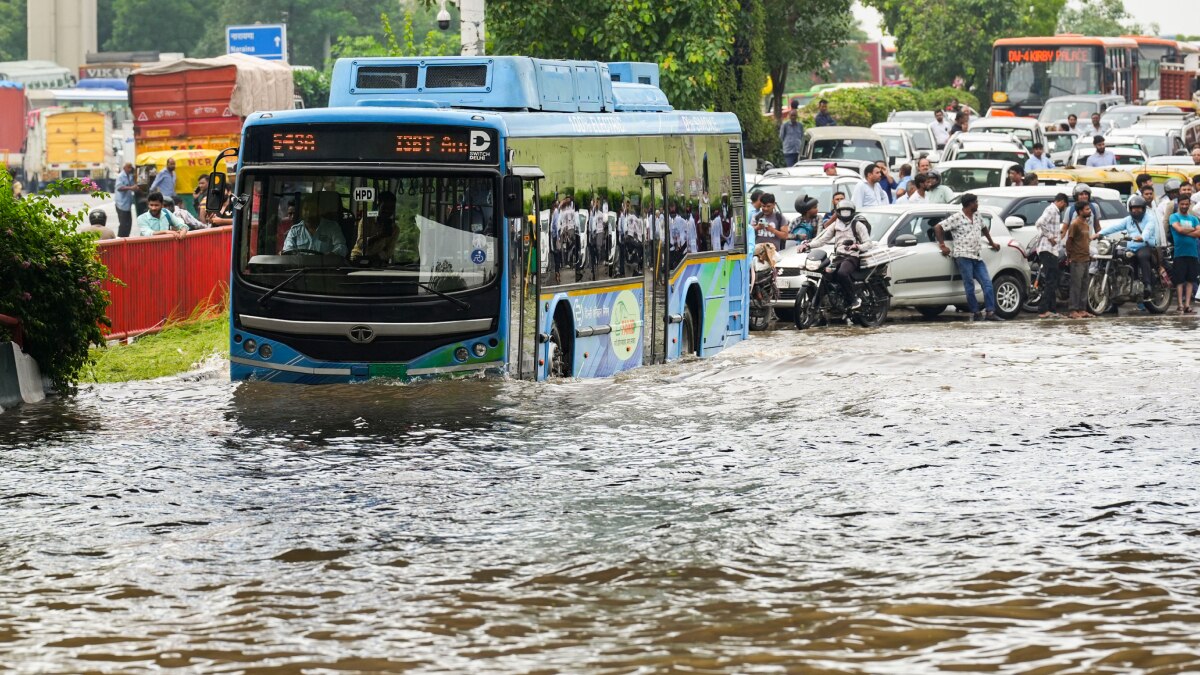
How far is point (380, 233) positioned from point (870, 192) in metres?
13.8

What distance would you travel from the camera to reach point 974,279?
23594mm

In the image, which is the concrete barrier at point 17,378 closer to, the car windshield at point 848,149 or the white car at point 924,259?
the white car at point 924,259

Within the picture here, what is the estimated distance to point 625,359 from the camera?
16.1m

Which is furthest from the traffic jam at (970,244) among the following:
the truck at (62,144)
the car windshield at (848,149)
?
the truck at (62,144)

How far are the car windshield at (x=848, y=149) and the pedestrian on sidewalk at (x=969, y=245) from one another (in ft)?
48.4

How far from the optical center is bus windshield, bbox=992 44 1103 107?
6156 cm

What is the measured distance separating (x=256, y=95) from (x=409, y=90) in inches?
1057

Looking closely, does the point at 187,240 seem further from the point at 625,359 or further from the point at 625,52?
the point at 625,52

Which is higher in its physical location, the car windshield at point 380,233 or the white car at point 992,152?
the white car at point 992,152

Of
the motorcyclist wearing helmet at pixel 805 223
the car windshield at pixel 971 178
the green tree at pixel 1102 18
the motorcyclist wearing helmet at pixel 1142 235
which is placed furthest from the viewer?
the green tree at pixel 1102 18

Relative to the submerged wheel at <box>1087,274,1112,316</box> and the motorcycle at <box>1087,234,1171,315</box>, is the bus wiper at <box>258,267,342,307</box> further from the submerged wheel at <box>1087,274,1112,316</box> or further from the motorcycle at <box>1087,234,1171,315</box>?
the submerged wheel at <box>1087,274,1112,316</box>

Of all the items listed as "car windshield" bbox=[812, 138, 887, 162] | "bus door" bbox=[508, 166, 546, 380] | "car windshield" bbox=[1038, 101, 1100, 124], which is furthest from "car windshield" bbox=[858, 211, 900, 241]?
"car windshield" bbox=[1038, 101, 1100, 124]

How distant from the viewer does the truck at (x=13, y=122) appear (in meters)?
58.3

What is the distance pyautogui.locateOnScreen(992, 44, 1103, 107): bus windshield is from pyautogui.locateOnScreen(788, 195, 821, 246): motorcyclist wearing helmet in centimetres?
3985
